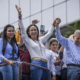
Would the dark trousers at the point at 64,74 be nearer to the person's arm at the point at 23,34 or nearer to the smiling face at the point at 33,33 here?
the smiling face at the point at 33,33

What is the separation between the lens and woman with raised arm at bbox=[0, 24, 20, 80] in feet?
23.7

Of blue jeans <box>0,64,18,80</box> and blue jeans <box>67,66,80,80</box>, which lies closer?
blue jeans <box>0,64,18,80</box>

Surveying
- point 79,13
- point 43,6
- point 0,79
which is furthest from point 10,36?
point 43,6

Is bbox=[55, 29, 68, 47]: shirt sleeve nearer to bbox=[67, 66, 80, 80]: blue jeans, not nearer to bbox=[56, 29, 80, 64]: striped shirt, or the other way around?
bbox=[56, 29, 80, 64]: striped shirt

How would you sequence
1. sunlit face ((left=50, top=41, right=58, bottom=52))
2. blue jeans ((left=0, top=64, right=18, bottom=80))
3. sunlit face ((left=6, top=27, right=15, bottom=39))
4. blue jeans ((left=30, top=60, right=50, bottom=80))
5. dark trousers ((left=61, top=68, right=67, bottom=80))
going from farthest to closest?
sunlit face ((left=50, top=41, right=58, bottom=52)) → dark trousers ((left=61, top=68, right=67, bottom=80)) → sunlit face ((left=6, top=27, right=15, bottom=39)) → blue jeans ((left=30, top=60, right=50, bottom=80)) → blue jeans ((left=0, top=64, right=18, bottom=80))

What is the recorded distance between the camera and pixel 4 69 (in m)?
7.28

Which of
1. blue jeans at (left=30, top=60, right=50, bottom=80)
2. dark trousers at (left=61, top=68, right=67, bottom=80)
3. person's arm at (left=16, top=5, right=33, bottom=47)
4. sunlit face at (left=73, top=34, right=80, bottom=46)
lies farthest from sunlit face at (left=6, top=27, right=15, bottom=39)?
dark trousers at (left=61, top=68, right=67, bottom=80)

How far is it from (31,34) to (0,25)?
64.0ft

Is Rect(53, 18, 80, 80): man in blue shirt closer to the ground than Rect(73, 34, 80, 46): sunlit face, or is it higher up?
closer to the ground

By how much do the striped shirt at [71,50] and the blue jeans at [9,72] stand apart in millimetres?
1304

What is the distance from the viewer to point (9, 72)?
7.25 metres

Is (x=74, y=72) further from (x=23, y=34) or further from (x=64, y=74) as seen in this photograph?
(x=23, y=34)

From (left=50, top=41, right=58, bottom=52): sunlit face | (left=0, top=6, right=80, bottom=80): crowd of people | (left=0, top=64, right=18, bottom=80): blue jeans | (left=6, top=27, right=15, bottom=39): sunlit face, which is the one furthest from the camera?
(left=50, top=41, right=58, bottom=52): sunlit face

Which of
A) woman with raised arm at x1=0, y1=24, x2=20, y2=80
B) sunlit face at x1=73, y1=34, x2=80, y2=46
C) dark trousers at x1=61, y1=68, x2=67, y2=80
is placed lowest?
dark trousers at x1=61, y1=68, x2=67, y2=80
